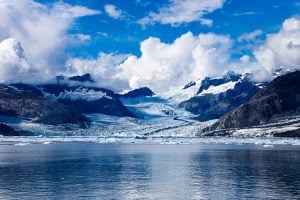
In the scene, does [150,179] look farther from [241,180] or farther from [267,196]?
[267,196]

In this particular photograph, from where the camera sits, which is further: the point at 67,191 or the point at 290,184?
the point at 290,184

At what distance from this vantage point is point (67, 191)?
2260 inches

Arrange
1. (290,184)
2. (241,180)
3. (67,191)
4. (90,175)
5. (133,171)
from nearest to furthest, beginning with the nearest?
(67,191) < (290,184) < (241,180) < (90,175) < (133,171)

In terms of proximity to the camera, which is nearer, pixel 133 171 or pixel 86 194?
pixel 86 194

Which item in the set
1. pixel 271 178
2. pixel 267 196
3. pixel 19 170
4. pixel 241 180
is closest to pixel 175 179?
pixel 241 180

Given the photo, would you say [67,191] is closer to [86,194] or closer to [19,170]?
[86,194]

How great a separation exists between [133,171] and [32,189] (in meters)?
24.2

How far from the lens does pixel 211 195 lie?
2137 inches

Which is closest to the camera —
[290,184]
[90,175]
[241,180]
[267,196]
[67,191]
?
[267,196]

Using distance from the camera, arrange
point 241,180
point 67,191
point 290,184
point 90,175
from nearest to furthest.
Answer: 1. point 67,191
2. point 290,184
3. point 241,180
4. point 90,175

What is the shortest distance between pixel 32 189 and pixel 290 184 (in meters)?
31.7

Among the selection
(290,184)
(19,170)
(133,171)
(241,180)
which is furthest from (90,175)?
(290,184)

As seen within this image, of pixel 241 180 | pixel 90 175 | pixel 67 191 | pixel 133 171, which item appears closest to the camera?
pixel 67 191

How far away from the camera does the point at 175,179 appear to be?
68562mm
